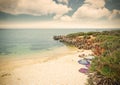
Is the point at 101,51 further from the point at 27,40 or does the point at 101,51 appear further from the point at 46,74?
the point at 27,40

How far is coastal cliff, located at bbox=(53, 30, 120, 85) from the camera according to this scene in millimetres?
3384

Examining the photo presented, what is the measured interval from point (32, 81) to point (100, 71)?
4.86 feet

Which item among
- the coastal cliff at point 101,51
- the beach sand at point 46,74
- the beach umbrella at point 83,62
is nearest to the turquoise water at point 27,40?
the coastal cliff at point 101,51

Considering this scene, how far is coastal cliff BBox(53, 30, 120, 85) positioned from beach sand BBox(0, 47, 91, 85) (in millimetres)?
289

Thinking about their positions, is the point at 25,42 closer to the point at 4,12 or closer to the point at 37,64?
the point at 37,64

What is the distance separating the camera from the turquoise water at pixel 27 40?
4.20 metres

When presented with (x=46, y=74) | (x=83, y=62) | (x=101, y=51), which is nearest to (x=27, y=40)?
(x=46, y=74)

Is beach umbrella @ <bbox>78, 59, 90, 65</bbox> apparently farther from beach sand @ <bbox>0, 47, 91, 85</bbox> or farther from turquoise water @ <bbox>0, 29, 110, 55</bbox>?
turquoise water @ <bbox>0, 29, 110, 55</bbox>

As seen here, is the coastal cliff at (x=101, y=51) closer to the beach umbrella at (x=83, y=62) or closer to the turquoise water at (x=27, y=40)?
the turquoise water at (x=27, y=40)

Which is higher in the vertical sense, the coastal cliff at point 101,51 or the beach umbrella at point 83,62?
the coastal cliff at point 101,51

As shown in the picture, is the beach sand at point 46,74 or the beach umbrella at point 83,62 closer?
the beach sand at point 46,74

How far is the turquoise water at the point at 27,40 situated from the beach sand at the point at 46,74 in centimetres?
43

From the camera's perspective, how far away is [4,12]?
4.12 meters

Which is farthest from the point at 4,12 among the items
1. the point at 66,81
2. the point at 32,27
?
the point at 66,81
